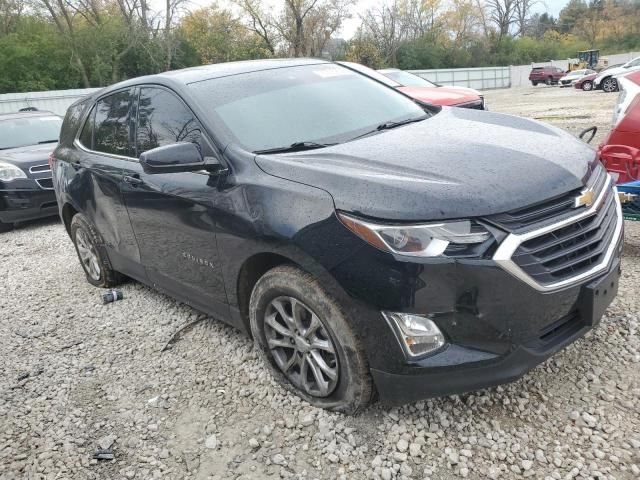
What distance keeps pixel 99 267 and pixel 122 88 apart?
63.9 inches

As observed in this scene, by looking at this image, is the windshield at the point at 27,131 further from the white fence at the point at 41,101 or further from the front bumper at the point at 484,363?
the white fence at the point at 41,101

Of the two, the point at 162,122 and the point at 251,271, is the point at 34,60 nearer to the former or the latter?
the point at 162,122

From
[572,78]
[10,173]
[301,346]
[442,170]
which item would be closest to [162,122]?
[301,346]

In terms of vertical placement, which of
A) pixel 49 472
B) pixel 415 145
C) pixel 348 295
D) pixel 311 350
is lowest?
pixel 49 472

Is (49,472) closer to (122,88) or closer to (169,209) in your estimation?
(169,209)

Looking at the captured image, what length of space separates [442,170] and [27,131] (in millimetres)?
8411

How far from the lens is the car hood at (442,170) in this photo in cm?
219

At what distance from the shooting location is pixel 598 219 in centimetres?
248

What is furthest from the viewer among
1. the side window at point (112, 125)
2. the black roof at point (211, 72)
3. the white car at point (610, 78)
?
the white car at point (610, 78)

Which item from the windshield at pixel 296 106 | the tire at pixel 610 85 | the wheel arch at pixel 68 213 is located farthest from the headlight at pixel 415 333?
the tire at pixel 610 85

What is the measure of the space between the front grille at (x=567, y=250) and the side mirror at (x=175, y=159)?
167 cm

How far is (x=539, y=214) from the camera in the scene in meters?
2.24

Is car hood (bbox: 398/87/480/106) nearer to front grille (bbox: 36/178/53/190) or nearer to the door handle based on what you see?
front grille (bbox: 36/178/53/190)

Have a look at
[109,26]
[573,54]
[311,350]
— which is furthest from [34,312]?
[573,54]
